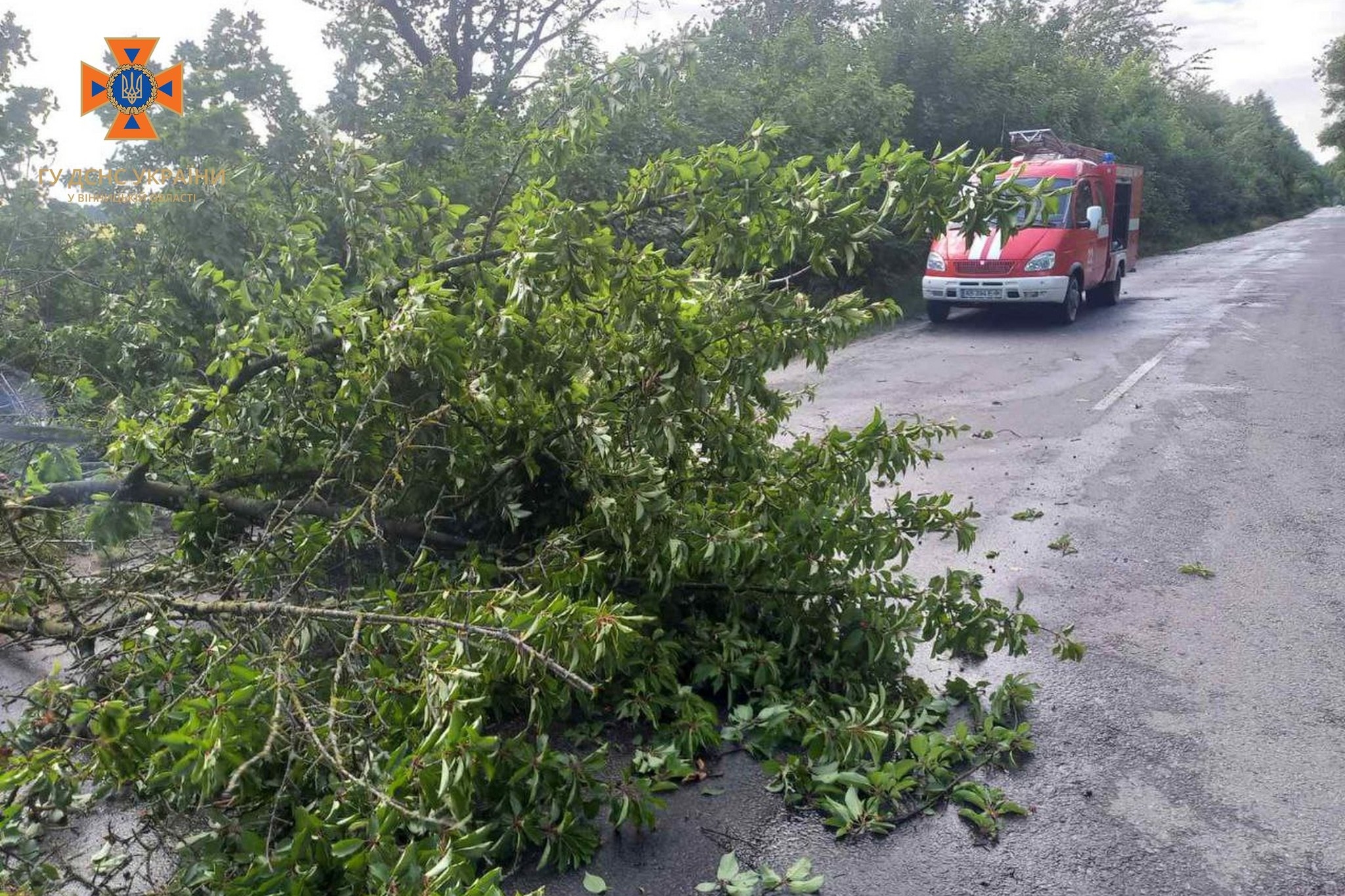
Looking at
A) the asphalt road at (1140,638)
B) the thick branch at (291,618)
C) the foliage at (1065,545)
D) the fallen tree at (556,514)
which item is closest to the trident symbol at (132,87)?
the fallen tree at (556,514)

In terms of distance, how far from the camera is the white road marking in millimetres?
10613

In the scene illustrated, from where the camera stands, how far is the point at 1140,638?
5211 millimetres

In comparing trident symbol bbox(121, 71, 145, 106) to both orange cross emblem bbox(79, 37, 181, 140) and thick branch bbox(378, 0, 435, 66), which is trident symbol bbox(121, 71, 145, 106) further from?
thick branch bbox(378, 0, 435, 66)

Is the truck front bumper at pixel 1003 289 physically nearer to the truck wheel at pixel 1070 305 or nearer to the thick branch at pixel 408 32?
the truck wheel at pixel 1070 305

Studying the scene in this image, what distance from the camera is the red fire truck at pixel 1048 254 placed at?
1554 cm

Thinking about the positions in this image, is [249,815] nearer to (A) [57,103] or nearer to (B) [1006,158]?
(A) [57,103]

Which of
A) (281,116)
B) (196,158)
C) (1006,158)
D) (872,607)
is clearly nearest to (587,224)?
(872,607)

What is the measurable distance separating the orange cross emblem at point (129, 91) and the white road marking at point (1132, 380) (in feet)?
30.2

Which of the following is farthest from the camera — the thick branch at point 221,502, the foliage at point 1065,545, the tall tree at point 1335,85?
the tall tree at point 1335,85

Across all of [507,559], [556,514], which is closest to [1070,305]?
[556,514]

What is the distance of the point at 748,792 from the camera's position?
3.85 metres

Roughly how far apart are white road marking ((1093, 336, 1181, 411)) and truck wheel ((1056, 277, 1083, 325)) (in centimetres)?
201

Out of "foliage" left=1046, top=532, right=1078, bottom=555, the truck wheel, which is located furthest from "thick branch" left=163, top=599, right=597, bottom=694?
the truck wheel

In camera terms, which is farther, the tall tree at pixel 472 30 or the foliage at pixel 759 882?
the tall tree at pixel 472 30
